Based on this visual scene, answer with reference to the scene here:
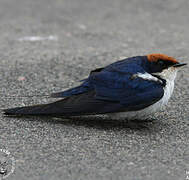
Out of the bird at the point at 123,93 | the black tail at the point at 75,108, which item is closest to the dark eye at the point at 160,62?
the bird at the point at 123,93

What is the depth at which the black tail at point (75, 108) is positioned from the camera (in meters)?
3.93

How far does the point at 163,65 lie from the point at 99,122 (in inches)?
30.3

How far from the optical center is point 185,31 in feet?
23.4

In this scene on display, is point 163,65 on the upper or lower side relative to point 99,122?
upper

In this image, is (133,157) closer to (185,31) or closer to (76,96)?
(76,96)

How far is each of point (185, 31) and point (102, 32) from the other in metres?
1.30

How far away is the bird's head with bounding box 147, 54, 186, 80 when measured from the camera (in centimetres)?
401

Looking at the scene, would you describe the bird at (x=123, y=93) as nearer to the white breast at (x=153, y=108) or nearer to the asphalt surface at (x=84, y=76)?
the white breast at (x=153, y=108)

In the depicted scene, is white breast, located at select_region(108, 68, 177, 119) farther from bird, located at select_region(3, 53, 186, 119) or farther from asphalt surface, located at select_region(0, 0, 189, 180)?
asphalt surface, located at select_region(0, 0, 189, 180)

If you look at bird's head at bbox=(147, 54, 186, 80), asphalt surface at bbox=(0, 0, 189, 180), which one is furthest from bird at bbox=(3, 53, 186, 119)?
asphalt surface at bbox=(0, 0, 189, 180)

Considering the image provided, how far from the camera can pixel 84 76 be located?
211 inches

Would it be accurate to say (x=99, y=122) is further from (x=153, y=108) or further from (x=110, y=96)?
(x=153, y=108)

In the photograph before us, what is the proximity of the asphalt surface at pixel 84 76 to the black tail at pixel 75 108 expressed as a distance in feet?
0.33

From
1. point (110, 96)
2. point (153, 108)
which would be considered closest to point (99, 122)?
point (110, 96)
